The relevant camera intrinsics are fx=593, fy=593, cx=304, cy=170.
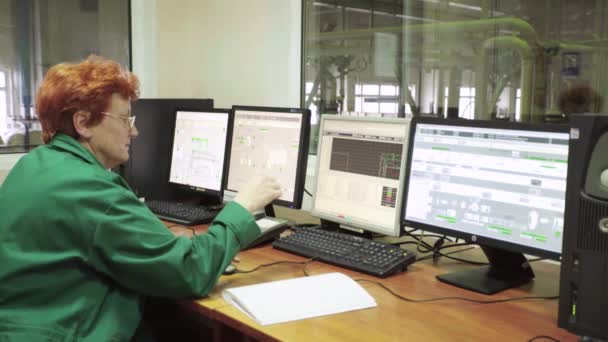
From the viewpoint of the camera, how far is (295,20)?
114 inches

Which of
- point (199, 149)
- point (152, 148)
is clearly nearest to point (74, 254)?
point (199, 149)

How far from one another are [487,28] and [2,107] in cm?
246

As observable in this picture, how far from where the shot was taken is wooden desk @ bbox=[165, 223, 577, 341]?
1265 millimetres

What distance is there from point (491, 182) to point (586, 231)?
459 mm

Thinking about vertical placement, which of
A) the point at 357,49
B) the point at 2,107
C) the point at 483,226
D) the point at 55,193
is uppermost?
the point at 357,49

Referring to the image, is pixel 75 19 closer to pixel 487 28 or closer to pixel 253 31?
pixel 253 31

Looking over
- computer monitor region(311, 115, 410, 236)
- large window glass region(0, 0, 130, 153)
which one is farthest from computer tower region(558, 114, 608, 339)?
large window glass region(0, 0, 130, 153)

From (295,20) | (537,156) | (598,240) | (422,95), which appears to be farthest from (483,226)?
(295,20)

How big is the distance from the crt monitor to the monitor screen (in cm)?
7

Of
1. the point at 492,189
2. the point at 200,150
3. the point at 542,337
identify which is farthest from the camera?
the point at 200,150

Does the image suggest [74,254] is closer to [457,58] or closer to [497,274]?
[497,274]

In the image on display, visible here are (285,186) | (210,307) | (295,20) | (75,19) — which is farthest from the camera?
(75,19)

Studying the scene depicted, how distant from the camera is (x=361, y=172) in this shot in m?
1.96

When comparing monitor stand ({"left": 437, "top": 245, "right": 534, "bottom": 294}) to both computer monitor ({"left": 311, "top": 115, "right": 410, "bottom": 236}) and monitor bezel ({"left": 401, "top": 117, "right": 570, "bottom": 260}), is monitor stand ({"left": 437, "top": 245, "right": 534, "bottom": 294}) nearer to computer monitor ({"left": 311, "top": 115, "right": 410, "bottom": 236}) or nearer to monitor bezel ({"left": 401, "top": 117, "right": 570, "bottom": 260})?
monitor bezel ({"left": 401, "top": 117, "right": 570, "bottom": 260})
